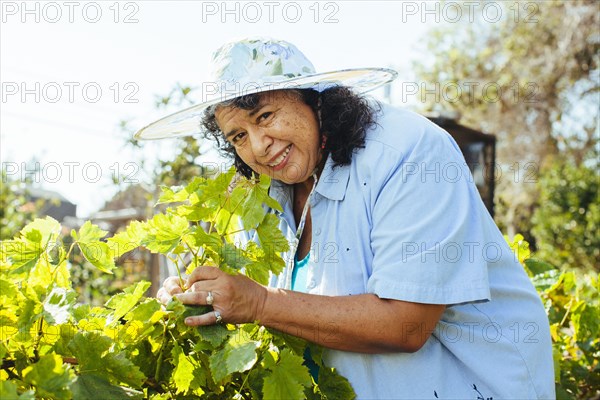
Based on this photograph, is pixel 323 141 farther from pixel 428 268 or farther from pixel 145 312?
pixel 145 312

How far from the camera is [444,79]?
745 inches

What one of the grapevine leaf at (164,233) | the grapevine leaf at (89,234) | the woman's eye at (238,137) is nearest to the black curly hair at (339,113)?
the woman's eye at (238,137)

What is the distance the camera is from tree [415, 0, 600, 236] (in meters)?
16.1

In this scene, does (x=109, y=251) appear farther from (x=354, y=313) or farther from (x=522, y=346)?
(x=522, y=346)

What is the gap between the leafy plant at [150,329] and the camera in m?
1.56

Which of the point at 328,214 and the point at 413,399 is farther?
the point at 328,214

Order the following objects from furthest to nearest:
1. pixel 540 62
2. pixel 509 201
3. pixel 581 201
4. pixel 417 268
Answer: pixel 509 201, pixel 540 62, pixel 581 201, pixel 417 268

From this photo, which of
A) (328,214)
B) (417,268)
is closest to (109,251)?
(328,214)

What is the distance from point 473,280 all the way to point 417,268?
0.52 ft

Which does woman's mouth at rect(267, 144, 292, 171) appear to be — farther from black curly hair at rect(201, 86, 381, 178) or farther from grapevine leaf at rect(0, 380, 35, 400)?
grapevine leaf at rect(0, 380, 35, 400)

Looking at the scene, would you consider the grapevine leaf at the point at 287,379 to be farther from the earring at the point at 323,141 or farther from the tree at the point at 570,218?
the tree at the point at 570,218

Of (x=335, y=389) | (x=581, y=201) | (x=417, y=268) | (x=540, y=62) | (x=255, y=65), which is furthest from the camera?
(x=540, y=62)

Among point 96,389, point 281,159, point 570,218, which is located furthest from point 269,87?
point 570,218

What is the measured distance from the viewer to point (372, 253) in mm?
1930
